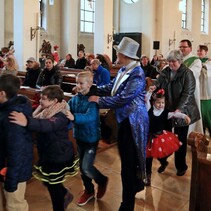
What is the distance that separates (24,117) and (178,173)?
2.54 meters

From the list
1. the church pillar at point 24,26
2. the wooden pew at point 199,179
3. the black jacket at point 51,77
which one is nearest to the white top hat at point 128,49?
the wooden pew at point 199,179

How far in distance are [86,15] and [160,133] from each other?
15.5 metres

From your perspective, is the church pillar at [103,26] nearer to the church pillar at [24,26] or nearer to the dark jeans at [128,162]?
the church pillar at [24,26]

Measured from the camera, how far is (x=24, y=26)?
9820mm

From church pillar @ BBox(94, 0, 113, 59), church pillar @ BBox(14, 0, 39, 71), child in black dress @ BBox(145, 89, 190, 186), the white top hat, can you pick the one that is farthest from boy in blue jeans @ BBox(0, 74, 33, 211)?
church pillar @ BBox(94, 0, 113, 59)

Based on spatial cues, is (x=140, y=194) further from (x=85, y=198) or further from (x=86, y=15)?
(x=86, y=15)

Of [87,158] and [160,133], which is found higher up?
[160,133]

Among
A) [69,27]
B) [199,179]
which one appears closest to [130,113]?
[199,179]

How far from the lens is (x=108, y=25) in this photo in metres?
12.4

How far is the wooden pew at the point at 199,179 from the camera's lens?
2232 mm

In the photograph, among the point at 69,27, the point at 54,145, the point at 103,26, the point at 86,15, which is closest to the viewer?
the point at 54,145

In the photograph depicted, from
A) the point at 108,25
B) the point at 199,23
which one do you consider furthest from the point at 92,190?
the point at 199,23

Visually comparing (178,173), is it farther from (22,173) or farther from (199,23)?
(199,23)

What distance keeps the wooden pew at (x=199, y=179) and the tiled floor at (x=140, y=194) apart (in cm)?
105
